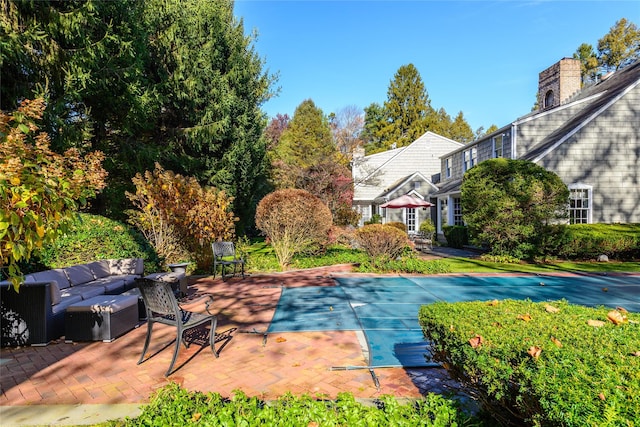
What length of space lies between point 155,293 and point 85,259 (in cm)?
590

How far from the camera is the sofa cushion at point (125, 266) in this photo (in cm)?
841

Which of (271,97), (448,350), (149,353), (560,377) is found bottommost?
(149,353)

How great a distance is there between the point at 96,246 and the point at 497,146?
19.8 meters

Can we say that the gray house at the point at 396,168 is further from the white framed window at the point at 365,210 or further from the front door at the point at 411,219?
the front door at the point at 411,219

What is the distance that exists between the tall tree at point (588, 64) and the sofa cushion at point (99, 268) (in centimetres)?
5050

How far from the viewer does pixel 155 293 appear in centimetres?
457

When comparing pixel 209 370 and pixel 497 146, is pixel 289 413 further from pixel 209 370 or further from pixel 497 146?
pixel 497 146

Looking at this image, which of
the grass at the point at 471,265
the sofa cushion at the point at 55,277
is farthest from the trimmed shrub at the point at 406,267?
the sofa cushion at the point at 55,277

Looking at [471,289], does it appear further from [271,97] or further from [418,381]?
[271,97]

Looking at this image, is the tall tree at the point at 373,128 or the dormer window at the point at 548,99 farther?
the tall tree at the point at 373,128

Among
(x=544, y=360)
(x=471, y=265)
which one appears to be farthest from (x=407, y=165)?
(x=544, y=360)

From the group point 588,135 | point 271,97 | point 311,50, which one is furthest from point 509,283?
point 271,97

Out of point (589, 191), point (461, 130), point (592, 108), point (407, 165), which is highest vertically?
point (461, 130)

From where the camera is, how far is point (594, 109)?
55.2ft
